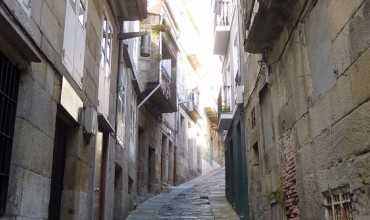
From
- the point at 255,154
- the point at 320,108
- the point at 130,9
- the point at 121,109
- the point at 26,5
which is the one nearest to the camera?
the point at 26,5

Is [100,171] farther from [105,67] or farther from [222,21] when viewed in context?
[222,21]

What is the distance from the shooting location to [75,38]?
7859 millimetres

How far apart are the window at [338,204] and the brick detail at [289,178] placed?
61.6 inches

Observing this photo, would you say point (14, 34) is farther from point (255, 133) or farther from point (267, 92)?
point (255, 133)

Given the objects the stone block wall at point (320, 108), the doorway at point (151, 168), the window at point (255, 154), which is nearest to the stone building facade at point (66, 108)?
the stone block wall at point (320, 108)

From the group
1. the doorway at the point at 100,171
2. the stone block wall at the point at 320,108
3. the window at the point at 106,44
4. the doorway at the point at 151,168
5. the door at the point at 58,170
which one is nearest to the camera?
the stone block wall at the point at 320,108

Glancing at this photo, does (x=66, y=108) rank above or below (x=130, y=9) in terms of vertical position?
below

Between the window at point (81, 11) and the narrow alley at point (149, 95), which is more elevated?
the window at point (81, 11)

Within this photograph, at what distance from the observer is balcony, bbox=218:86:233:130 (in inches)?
649

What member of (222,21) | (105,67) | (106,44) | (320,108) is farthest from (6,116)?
(222,21)

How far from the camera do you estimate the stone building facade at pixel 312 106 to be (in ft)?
14.5

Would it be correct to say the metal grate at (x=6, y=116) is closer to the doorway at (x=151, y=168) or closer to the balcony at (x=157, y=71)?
the balcony at (x=157, y=71)

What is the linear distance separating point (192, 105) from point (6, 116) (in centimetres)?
2392

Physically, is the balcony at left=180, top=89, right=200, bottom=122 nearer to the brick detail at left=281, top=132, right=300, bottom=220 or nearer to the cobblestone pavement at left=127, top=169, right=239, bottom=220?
the cobblestone pavement at left=127, top=169, right=239, bottom=220
